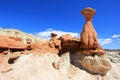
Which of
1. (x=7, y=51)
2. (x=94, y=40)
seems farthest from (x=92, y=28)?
(x=7, y=51)

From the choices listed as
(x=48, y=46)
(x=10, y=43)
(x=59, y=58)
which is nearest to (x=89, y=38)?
(x=59, y=58)

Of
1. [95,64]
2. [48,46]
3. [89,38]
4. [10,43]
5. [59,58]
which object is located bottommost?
[95,64]

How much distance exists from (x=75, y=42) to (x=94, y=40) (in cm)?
188

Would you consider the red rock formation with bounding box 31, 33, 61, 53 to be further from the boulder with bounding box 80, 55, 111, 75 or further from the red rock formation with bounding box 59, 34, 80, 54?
the boulder with bounding box 80, 55, 111, 75

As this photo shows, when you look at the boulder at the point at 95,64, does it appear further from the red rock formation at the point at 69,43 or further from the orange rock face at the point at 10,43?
the orange rock face at the point at 10,43

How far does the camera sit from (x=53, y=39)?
71.7 ft

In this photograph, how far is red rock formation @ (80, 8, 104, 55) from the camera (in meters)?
21.1

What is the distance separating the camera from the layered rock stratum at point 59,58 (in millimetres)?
18031

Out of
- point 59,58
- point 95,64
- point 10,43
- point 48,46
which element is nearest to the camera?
point 10,43

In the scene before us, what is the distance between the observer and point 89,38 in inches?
834

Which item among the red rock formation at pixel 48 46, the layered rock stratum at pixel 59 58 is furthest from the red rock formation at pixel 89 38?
the red rock formation at pixel 48 46

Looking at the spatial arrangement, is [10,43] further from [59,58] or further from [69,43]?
[69,43]

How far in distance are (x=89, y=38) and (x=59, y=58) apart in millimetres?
3430

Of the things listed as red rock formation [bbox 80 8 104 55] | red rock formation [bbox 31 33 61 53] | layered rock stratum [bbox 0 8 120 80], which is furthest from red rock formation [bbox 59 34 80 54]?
red rock formation [bbox 80 8 104 55]
